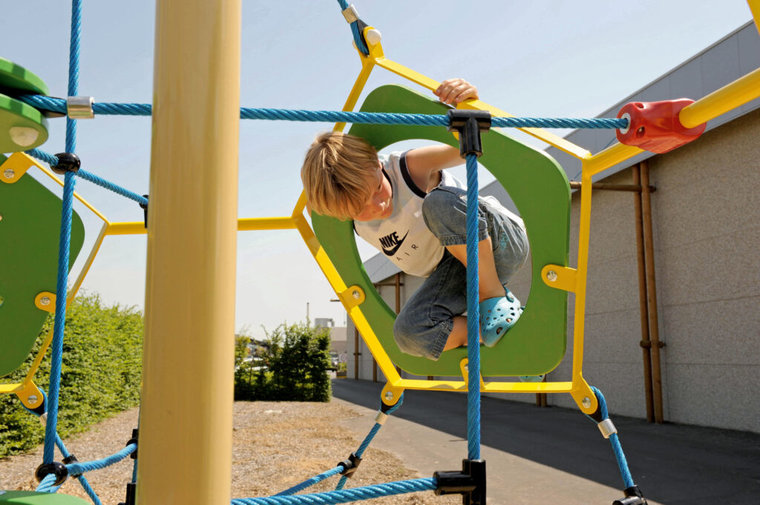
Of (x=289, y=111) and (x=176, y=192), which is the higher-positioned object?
(x=289, y=111)

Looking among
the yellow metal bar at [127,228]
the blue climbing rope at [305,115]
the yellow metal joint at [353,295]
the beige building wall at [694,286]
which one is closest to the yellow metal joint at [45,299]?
the yellow metal bar at [127,228]

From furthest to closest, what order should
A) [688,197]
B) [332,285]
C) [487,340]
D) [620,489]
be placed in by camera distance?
[688,197]
[620,489]
[332,285]
[487,340]

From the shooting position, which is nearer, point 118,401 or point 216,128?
point 216,128

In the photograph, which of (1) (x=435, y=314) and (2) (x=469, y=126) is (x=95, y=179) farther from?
(2) (x=469, y=126)

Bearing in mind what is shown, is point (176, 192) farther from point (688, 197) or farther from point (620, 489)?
point (688, 197)

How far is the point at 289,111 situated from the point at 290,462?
4318 mm

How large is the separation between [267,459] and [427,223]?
3.96 meters

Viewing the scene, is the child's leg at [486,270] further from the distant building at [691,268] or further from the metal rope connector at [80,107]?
the distant building at [691,268]

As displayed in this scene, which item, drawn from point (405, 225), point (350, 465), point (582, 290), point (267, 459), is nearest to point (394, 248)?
point (405, 225)

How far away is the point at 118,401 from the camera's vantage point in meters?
8.18

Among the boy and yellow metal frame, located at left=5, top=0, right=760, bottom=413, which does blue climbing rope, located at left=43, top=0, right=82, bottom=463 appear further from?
the boy

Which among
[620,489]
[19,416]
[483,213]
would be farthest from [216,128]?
[19,416]

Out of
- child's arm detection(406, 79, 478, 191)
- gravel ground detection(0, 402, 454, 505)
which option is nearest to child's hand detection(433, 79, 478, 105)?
child's arm detection(406, 79, 478, 191)

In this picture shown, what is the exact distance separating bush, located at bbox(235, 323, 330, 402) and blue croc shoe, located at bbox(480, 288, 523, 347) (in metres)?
10.5
